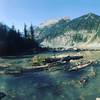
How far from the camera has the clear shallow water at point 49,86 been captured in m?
45.2

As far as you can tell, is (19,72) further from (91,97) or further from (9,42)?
(9,42)

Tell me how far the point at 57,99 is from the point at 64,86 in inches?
372

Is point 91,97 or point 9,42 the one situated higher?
point 9,42

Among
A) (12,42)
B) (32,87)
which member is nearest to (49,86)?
(32,87)

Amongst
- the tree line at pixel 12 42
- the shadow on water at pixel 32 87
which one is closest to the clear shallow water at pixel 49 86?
the shadow on water at pixel 32 87

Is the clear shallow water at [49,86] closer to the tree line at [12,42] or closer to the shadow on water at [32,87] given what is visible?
the shadow on water at [32,87]

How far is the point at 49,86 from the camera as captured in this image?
5316cm

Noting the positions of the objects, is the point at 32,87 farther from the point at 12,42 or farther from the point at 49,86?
the point at 12,42

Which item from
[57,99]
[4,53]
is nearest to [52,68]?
[57,99]

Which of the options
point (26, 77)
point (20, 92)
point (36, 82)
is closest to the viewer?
point (20, 92)

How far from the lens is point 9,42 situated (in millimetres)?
154125

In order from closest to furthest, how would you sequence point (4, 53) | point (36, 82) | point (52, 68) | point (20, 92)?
point (20, 92)
point (36, 82)
point (52, 68)
point (4, 53)

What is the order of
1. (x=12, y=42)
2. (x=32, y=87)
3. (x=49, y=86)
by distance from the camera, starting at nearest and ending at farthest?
(x=32, y=87) < (x=49, y=86) < (x=12, y=42)

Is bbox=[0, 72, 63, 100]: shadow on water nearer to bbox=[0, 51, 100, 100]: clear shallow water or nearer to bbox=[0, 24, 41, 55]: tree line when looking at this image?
bbox=[0, 51, 100, 100]: clear shallow water
